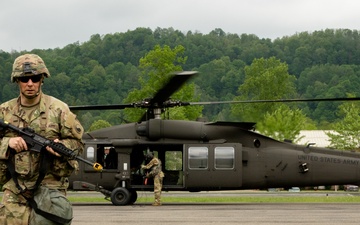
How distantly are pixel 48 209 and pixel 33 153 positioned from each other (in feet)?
1.66

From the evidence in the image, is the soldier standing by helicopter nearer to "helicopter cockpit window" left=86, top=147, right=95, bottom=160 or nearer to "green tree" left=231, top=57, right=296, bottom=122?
"helicopter cockpit window" left=86, top=147, right=95, bottom=160

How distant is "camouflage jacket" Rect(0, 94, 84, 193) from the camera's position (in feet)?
27.0

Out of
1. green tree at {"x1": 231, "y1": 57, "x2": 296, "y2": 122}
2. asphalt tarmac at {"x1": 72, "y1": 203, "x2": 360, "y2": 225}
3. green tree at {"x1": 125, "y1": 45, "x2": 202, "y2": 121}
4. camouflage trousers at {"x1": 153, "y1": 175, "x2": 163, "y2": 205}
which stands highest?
green tree at {"x1": 231, "y1": 57, "x2": 296, "y2": 122}

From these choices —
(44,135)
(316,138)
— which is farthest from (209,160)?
(316,138)

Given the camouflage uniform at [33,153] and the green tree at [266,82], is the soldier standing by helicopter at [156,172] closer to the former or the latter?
the camouflage uniform at [33,153]

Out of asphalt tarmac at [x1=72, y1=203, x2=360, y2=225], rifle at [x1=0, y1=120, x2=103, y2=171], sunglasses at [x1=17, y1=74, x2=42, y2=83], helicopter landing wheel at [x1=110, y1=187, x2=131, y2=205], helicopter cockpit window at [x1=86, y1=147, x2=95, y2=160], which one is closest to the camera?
rifle at [x1=0, y1=120, x2=103, y2=171]

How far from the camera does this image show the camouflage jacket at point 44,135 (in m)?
8.24

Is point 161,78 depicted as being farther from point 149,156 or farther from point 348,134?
point 149,156

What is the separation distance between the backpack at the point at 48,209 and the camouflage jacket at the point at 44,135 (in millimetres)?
124

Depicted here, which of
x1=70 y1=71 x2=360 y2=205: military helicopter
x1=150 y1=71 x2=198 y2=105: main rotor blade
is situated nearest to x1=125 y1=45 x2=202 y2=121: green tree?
x1=70 y1=71 x2=360 y2=205: military helicopter

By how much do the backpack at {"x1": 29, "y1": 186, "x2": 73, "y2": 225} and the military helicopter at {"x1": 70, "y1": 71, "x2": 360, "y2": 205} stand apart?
1825 cm

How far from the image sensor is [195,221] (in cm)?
1811

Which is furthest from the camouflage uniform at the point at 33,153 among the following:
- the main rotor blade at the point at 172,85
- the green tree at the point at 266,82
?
the green tree at the point at 266,82

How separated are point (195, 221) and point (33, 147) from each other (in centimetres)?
1022
